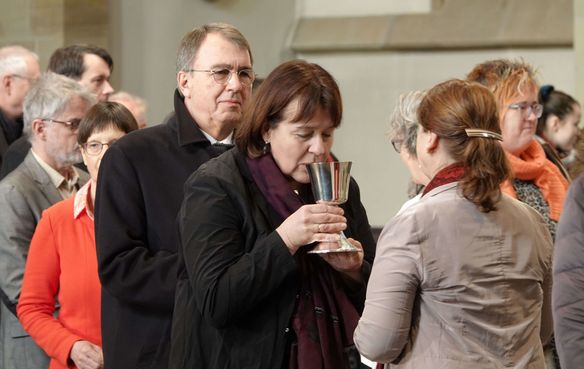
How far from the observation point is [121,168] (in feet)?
12.0

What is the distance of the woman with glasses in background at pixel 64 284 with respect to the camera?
164 inches

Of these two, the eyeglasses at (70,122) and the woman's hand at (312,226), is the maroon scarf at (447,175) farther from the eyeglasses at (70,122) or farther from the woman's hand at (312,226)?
the eyeglasses at (70,122)

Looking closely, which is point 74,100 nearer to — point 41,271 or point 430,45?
point 41,271

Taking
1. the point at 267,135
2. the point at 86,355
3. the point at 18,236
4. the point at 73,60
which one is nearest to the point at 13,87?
the point at 73,60

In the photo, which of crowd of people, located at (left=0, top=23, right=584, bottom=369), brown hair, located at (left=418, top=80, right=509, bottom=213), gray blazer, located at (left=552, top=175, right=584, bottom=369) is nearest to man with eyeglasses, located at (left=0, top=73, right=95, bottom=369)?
crowd of people, located at (left=0, top=23, right=584, bottom=369)

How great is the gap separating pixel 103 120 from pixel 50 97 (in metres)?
0.50

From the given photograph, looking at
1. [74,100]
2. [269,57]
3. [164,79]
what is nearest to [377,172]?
[269,57]

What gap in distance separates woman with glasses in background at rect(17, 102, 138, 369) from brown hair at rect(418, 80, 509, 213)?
1.55m

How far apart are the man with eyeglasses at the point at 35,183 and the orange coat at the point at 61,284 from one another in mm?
256

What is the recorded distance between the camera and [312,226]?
2982 mm

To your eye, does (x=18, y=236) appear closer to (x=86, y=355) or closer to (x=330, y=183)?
(x=86, y=355)

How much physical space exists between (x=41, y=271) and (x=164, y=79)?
535 cm

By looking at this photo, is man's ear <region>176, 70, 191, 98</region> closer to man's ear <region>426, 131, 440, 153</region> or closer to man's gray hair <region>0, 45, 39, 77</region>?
man's ear <region>426, 131, 440, 153</region>

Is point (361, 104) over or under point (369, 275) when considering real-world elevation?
under
